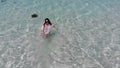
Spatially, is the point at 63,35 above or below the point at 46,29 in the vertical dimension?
below

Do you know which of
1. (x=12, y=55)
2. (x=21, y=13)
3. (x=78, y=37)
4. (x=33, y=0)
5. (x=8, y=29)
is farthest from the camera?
(x=33, y=0)

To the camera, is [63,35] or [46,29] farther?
[63,35]

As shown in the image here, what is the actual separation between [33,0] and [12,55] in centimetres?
918

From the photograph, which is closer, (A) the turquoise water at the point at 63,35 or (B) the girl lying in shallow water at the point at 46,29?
(A) the turquoise water at the point at 63,35

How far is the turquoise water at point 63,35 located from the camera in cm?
1159

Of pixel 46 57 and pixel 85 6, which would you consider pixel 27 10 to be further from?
pixel 46 57

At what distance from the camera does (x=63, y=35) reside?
1395cm

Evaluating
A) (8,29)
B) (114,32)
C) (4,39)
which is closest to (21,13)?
(8,29)

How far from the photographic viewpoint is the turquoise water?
38.0ft

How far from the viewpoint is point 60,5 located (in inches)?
742

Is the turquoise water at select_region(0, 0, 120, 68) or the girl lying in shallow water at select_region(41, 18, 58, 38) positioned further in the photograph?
the girl lying in shallow water at select_region(41, 18, 58, 38)

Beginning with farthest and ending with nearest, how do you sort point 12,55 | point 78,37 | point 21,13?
point 21,13 < point 78,37 < point 12,55

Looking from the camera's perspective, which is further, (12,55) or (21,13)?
(21,13)

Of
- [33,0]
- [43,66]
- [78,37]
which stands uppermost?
[33,0]
